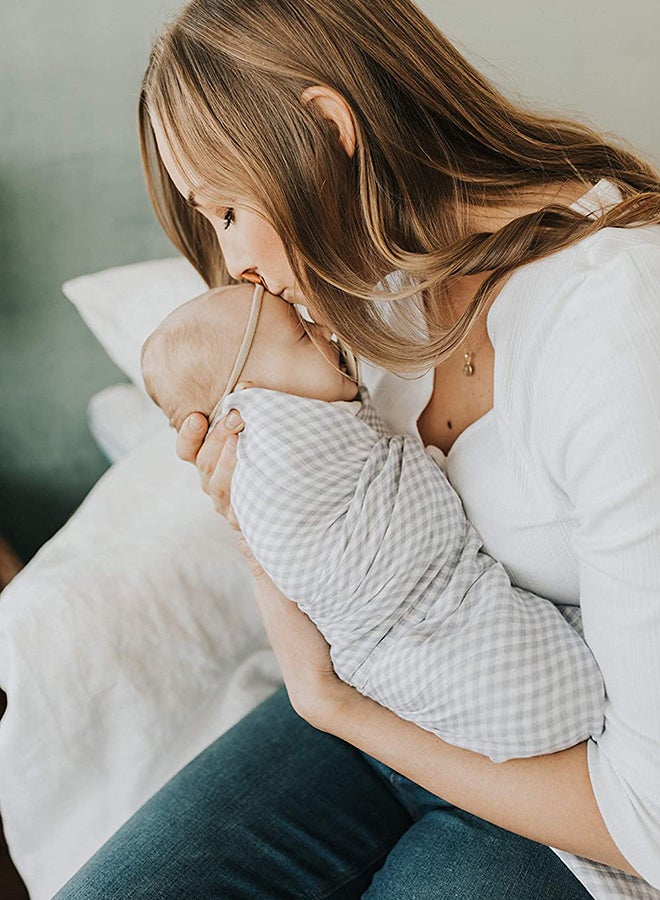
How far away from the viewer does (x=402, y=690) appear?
788 millimetres

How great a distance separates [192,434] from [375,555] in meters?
0.26

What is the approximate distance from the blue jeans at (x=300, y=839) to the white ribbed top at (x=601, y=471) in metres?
0.09

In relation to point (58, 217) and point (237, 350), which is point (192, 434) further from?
point (58, 217)

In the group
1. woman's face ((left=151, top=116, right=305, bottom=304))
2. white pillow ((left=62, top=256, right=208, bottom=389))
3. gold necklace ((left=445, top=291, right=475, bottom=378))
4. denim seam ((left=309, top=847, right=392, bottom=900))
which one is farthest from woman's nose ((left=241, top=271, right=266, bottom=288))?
denim seam ((left=309, top=847, right=392, bottom=900))

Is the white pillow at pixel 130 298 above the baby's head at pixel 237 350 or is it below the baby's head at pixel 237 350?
above

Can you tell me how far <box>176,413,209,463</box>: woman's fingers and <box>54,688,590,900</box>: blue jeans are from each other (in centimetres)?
36

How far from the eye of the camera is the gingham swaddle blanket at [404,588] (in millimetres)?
737

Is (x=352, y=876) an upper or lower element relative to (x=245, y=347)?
lower

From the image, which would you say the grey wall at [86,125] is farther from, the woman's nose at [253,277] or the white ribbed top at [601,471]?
the white ribbed top at [601,471]

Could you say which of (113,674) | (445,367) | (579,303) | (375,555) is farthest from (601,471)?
(113,674)

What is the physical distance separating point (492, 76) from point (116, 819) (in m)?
1.24

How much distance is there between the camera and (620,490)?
63 cm

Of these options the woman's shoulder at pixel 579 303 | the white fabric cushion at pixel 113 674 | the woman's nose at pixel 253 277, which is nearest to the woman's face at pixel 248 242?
the woman's nose at pixel 253 277

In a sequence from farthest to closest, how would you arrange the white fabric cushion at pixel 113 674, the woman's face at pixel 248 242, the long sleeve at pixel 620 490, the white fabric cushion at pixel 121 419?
the white fabric cushion at pixel 121 419, the white fabric cushion at pixel 113 674, the woman's face at pixel 248 242, the long sleeve at pixel 620 490
